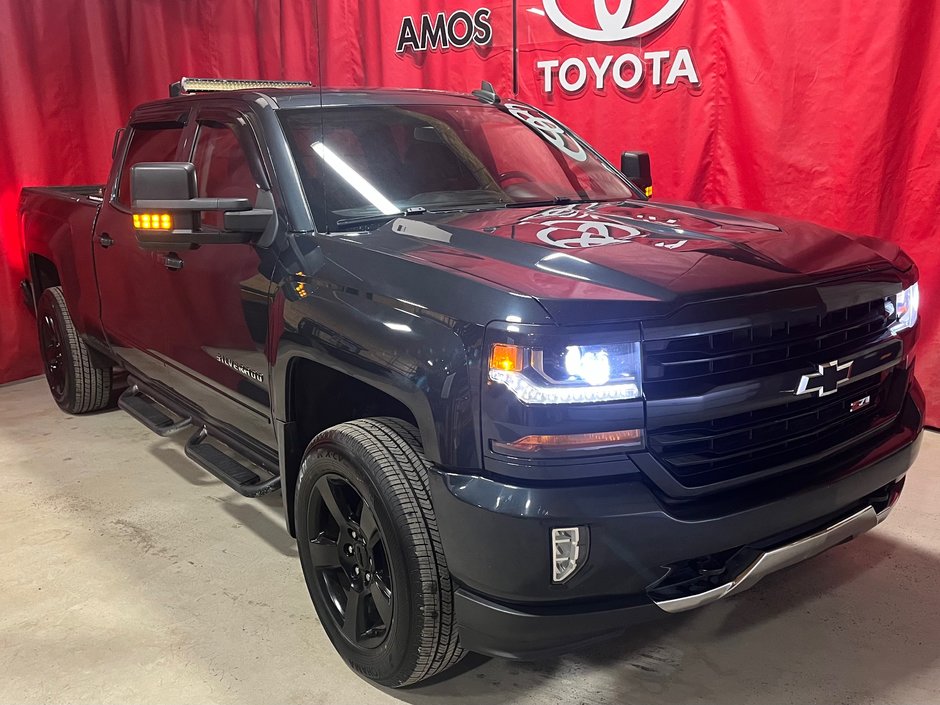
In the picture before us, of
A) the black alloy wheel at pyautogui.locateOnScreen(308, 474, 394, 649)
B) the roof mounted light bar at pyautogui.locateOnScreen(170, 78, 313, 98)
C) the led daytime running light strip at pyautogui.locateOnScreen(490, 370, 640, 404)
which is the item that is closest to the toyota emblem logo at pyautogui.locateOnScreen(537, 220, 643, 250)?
the led daytime running light strip at pyautogui.locateOnScreen(490, 370, 640, 404)

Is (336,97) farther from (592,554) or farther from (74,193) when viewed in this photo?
(74,193)

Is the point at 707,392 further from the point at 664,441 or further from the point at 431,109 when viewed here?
the point at 431,109

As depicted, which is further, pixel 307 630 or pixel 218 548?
pixel 218 548

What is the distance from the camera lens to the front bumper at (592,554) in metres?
1.72

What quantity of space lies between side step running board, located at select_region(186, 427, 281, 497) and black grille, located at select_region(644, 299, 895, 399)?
1.46m

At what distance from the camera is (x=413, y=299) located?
6.46 feet

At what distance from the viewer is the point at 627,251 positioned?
81.0 inches

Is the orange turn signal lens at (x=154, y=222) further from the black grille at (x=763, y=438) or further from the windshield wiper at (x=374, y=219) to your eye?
the black grille at (x=763, y=438)

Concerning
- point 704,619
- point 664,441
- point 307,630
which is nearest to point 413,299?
point 664,441

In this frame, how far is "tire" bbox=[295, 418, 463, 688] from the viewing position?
6.39 ft

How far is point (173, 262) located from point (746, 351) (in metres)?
2.12

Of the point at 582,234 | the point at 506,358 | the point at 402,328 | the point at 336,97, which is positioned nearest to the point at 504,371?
the point at 506,358

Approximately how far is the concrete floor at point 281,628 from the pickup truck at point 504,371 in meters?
0.27

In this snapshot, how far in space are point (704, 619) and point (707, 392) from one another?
3.52 feet
